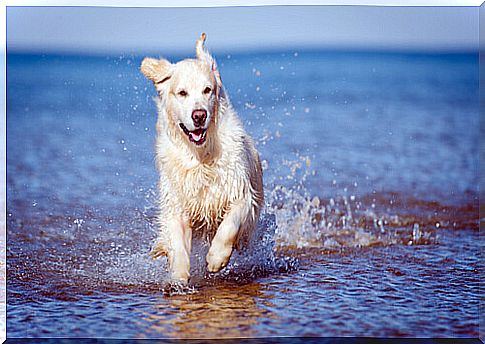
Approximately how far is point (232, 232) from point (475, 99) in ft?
6.13

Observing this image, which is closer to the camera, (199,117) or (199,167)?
(199,117)

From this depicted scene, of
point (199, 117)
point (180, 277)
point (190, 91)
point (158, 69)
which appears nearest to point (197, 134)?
point (199, 117)

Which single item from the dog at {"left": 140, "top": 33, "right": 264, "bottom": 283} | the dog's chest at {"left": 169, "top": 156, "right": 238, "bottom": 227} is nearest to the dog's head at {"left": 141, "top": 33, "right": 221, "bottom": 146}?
the dog at {"left": 140, "top": 33, "right": 264, "bottom": 283}

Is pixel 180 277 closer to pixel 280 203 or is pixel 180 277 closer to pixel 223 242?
pixel 223 242

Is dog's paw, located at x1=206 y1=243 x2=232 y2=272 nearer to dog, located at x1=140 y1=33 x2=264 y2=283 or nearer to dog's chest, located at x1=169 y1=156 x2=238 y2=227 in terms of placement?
dog, located at x1=140 y1=33 x2=264 y2=283

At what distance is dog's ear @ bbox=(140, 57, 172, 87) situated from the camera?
4.31 m

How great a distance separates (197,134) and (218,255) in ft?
2.18

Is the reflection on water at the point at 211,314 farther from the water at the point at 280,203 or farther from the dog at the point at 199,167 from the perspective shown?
the dog at the point at 199,167

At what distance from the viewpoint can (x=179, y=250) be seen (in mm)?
4344

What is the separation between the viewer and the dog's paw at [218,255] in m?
4.24

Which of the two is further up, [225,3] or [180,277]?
[225,3]

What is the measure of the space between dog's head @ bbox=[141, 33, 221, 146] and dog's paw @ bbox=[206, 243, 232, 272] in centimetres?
58

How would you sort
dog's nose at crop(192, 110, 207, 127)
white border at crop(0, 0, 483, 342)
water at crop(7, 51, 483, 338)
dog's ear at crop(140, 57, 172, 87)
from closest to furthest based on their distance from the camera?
dog's nose at crop(192, 110, 207, 127) < dog's ear at crop(140, 57, 172, 87) < water at crop(7, 51, 483, 338) < white border at crop(0, 0, 483, 342)

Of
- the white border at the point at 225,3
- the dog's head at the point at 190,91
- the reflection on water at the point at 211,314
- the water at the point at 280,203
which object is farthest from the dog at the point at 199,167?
the white border at the point at 225,3
